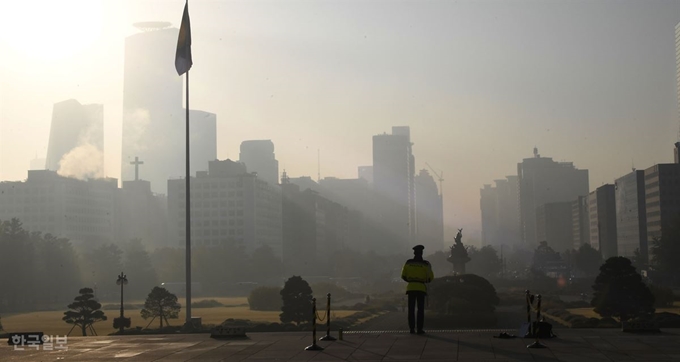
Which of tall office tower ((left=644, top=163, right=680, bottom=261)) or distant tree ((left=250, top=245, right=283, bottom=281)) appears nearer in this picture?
tall office tower ((left=644, top=163, right=680, bottom=261))

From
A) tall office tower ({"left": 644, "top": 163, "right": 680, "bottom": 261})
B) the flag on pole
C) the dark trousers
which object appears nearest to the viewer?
the dark trousers

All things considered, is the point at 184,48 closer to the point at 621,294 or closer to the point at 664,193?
the point at 621,294

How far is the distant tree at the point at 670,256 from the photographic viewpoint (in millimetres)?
138750

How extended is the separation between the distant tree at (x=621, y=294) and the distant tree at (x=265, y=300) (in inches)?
1712

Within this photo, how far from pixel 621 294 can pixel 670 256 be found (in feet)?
274

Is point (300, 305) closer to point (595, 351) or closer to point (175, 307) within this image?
point (175, 307)

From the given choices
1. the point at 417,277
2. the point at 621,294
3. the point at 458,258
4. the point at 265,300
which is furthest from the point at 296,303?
the point at 458,258

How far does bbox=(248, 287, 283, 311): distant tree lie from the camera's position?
100562mm

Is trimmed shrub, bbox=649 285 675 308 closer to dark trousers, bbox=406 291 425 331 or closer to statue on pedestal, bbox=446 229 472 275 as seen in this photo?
statue on pedestal, bbox=446 229 472 275

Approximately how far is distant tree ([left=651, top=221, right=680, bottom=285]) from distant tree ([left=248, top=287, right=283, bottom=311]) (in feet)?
210

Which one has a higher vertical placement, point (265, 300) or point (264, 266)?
point (264, 266)

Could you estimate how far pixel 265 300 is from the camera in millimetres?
102125

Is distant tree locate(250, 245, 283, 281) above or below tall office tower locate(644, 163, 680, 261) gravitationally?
below

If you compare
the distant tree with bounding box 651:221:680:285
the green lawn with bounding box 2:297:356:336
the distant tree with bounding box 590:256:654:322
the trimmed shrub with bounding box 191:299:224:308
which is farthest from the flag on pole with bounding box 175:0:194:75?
the distant tree with bounding box 651:221:680:285
